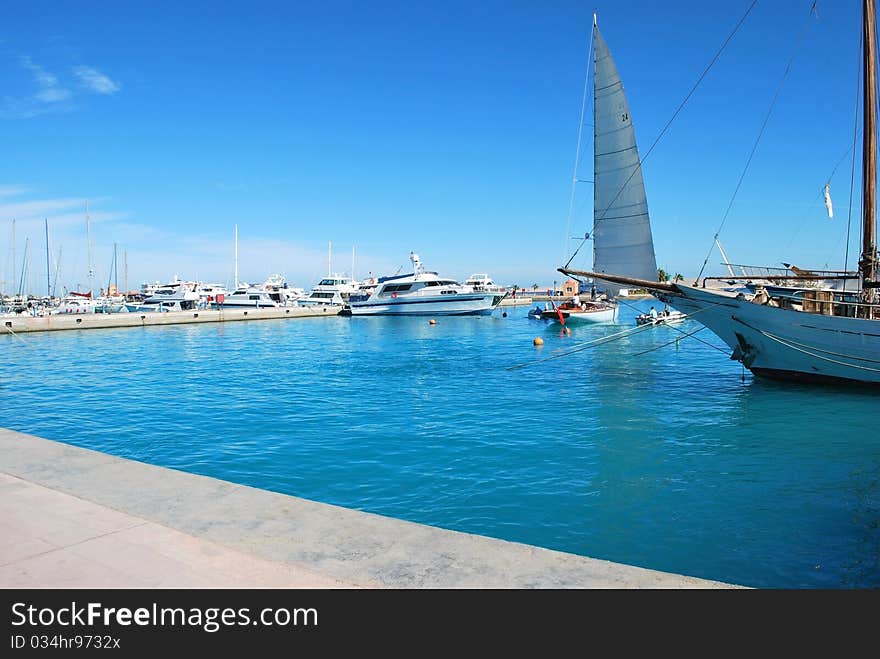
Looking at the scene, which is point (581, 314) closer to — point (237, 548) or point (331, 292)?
point (331, 292)

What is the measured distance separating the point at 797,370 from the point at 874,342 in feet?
8.70

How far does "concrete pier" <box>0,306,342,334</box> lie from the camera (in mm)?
50000

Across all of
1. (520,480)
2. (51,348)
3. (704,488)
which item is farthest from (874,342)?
(51,348)

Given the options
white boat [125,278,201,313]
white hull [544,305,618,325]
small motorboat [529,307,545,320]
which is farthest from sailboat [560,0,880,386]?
white boat [125,278,201,313]

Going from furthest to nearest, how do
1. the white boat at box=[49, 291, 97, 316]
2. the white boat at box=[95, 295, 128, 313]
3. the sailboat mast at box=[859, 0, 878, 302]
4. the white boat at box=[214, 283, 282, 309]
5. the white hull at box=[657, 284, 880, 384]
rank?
the white boat at box=[214, 283, 282, 309] < the white boat at box=[95, 295, 128, 313] < the white boat at box=[49, 291, 97, 316] < the sailboat mast at box=[859, 0, 878, 302] < the white hull at box=[657, 284, 880, 384]

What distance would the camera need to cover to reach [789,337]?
21328 millimetres

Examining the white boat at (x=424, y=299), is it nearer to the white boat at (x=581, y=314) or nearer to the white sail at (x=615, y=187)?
the white boat at (x=581, y=314)

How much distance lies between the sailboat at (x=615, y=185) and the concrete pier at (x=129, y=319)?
43056 millimetres

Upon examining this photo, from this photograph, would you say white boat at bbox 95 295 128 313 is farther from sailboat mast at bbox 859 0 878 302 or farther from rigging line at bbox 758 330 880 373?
sailboat mast at bbox 859 0 878 302

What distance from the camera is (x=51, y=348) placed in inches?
1521

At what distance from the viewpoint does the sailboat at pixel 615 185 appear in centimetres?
2534

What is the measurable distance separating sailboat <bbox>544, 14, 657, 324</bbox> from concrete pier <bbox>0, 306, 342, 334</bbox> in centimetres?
4306

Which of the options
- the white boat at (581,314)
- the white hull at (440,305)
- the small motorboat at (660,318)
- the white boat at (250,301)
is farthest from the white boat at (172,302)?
the small motorboat at (660,318)
